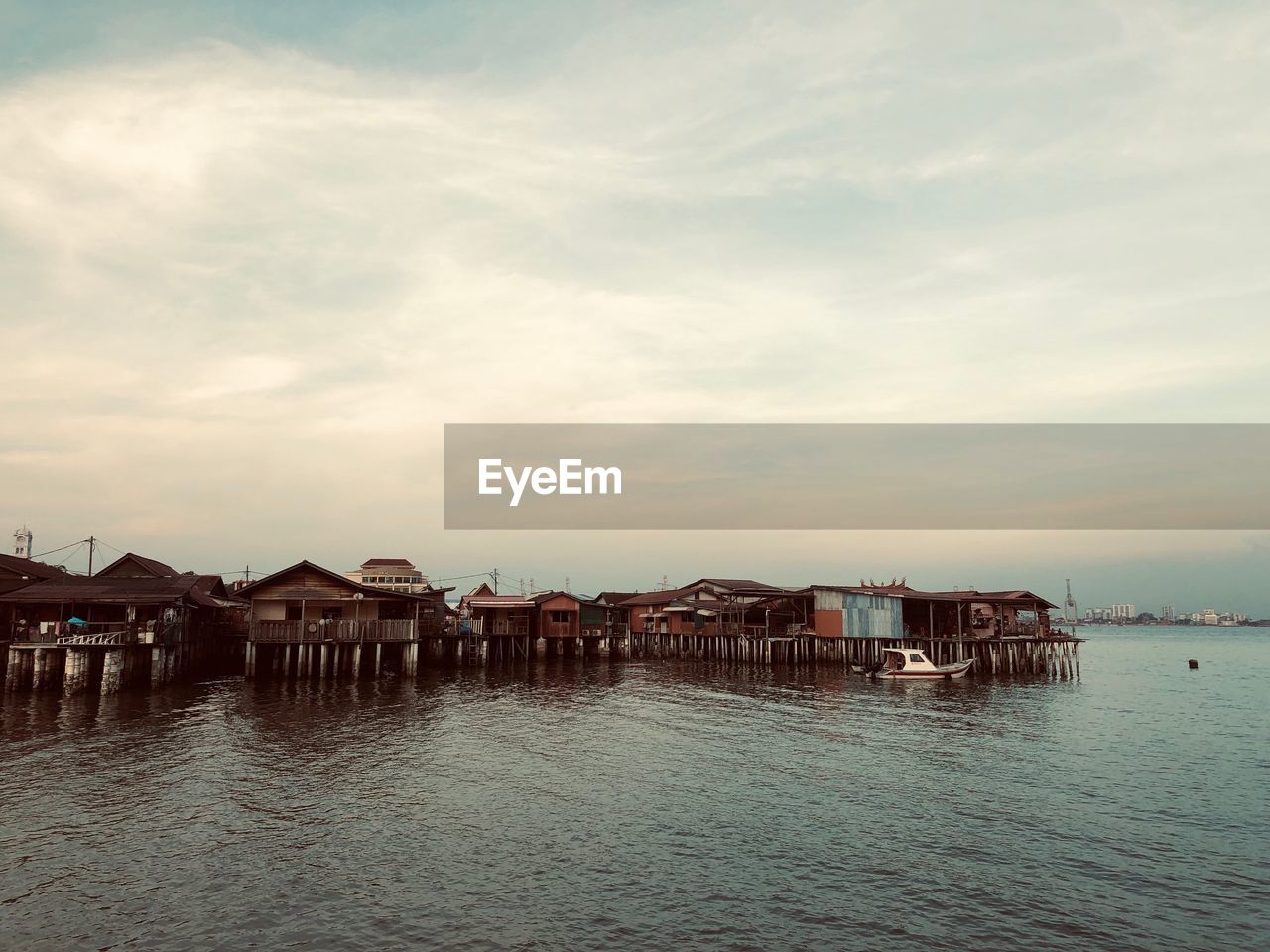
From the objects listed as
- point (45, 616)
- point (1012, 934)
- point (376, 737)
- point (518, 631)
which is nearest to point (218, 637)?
point (45, 616)

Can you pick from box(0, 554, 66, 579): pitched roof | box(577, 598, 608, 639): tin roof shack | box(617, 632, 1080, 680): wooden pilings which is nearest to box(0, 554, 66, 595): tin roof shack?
box(0, 554, 66, 579): pitched roof

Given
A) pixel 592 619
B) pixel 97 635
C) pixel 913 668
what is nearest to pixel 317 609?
pixel 97 635

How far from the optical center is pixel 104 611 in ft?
169

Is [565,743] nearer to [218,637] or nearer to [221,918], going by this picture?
[221,918]

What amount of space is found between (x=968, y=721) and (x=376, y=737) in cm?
2845

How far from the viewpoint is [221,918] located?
15555 mm

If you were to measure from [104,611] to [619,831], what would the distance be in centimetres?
4555

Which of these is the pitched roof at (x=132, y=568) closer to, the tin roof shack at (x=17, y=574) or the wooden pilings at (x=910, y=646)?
the tin roof shack at (x=17, y=574)

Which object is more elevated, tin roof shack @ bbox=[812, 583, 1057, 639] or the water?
tin roof shack @ bbox=[812, 583, 1057, 639]

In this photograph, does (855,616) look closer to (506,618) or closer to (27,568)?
(506,618)

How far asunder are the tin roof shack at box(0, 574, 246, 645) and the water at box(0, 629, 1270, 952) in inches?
257

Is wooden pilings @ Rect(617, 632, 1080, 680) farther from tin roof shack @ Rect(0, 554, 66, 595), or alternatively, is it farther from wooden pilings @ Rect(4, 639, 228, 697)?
tin roof shack @ Rect(0, 554, 66, 595)

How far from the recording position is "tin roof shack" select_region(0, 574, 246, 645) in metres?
46.7

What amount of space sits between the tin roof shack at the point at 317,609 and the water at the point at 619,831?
14471mm
